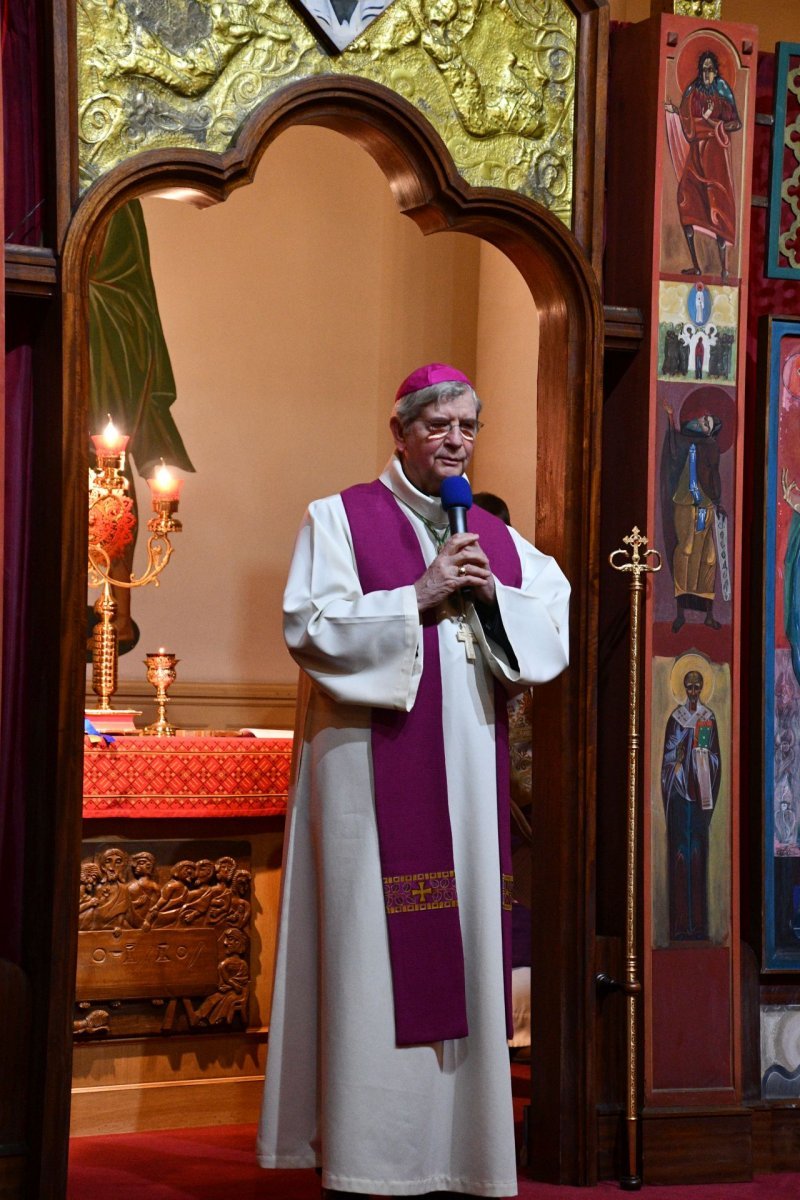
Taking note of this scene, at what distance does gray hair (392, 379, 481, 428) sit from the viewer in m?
4.77

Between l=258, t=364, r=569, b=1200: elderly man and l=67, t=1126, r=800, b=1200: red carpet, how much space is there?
616mm

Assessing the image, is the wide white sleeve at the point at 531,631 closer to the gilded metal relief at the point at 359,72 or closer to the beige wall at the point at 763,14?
the gilded metal relief at the point at 359,72

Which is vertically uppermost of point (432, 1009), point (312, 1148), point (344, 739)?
point (344, 739)

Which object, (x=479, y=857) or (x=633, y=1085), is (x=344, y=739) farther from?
(x=633, y=1085)

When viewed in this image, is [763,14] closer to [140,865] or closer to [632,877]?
[632,877]

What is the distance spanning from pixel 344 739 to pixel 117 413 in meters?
3.35

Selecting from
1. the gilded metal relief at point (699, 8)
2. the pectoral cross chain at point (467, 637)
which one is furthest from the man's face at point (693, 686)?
the gilded metal relief at point (699, 8)

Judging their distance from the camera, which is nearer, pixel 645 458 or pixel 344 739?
pixel 344 739

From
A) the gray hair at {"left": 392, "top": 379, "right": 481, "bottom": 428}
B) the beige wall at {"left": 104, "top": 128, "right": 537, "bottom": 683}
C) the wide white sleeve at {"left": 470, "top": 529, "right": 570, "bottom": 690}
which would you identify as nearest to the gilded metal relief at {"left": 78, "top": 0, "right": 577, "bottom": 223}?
the gray hair at {"left": 392, "top": 379, "right": 481, "bottom": 428}

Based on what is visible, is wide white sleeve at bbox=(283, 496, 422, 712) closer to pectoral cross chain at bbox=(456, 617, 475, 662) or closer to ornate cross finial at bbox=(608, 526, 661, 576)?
pectoral cross chain at bbox=(456, 617, 475, 662)

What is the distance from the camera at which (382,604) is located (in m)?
4.60

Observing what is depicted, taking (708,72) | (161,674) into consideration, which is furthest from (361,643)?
(708,72)

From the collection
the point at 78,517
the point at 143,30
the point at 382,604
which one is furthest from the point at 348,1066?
the point at 143,30

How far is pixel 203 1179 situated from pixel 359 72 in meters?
3.37
